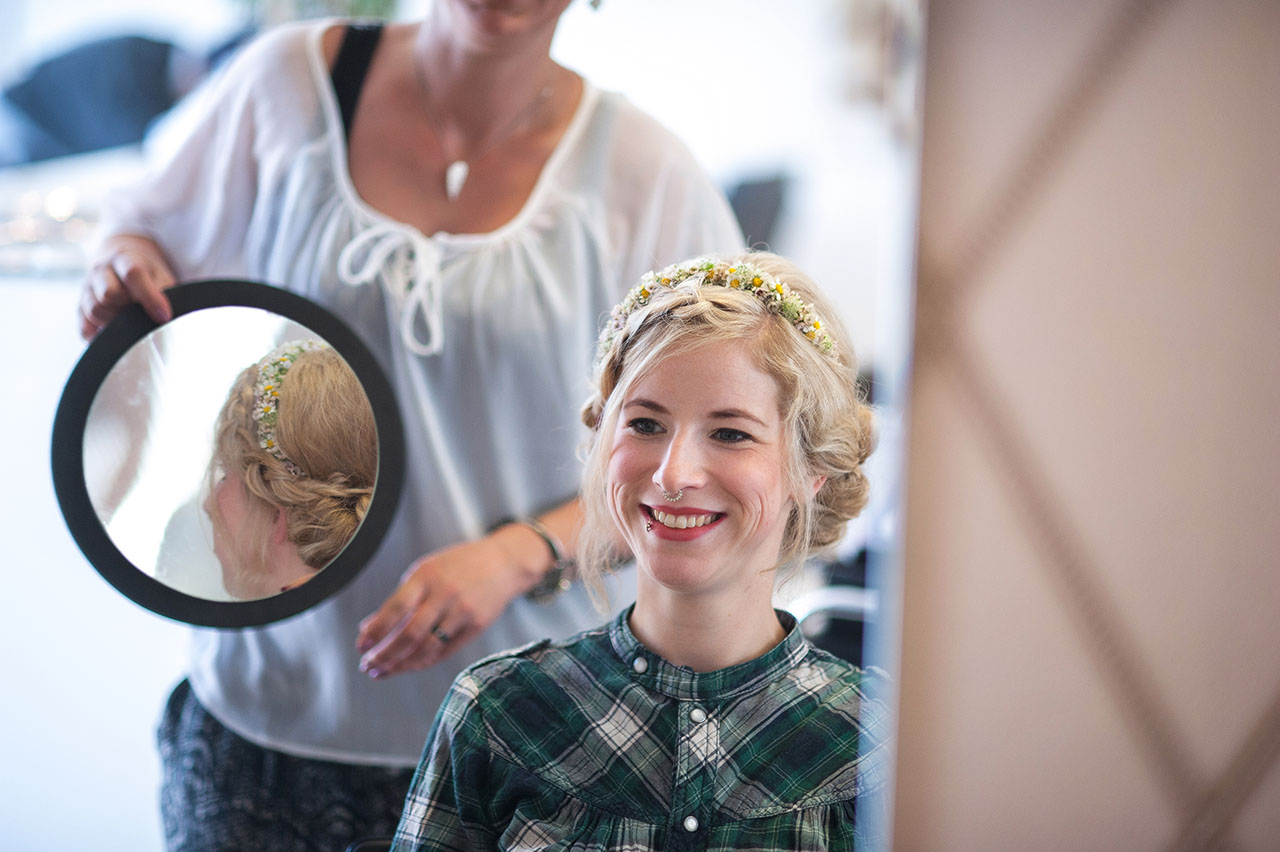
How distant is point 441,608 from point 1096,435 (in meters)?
0.76

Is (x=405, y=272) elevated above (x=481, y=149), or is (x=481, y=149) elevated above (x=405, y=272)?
(x=481, y=149)

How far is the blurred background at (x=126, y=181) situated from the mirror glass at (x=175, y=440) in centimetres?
38

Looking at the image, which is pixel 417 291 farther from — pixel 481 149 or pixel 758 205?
pixel 758 205

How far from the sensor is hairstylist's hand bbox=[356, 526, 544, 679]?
1.18m

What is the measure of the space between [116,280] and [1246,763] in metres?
1.22

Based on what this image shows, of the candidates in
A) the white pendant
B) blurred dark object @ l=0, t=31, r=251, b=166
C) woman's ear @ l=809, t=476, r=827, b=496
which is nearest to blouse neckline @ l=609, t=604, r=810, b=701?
Answer: woman's ear @ l=809, t=476, r=827, b=496

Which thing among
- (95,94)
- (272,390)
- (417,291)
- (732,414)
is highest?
(95,94)

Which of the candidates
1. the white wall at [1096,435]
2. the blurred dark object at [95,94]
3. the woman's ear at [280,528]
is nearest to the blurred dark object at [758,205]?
the white wall at [1096,435]

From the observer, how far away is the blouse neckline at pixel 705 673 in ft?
3.21

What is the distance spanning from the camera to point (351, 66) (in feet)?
4.09

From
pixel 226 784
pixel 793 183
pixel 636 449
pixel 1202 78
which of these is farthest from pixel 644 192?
pixel 226 784

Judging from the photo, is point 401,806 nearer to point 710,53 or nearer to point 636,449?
point 636,449

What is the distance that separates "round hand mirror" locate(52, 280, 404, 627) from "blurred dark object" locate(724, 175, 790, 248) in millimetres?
466

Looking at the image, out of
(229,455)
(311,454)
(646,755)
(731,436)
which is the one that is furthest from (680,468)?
(229,455)
